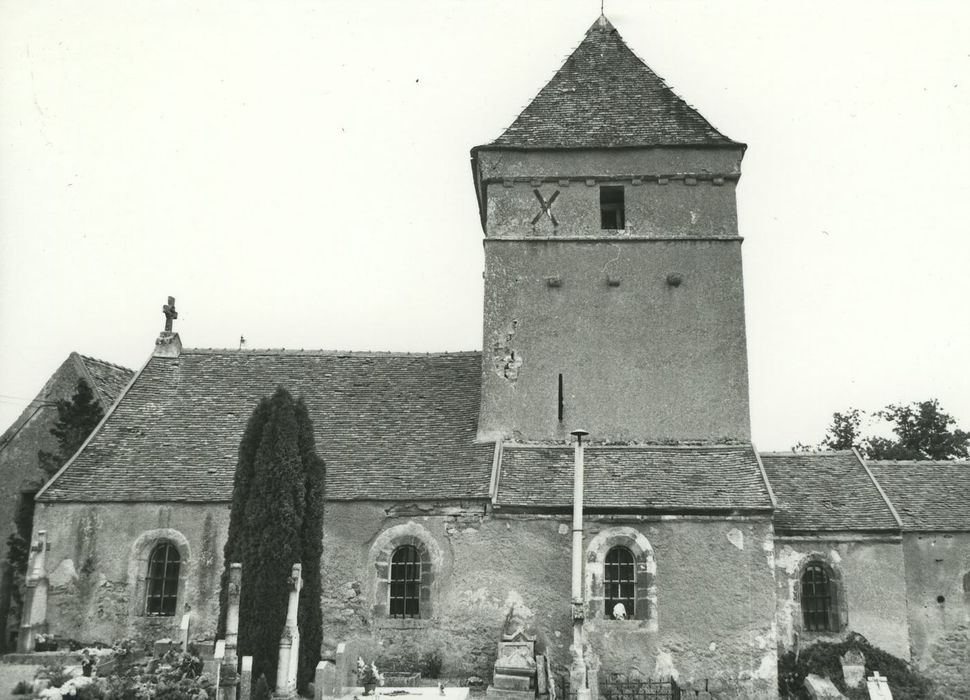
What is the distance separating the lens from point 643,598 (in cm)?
1858

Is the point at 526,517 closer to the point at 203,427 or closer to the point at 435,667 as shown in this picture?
the point at 435,667

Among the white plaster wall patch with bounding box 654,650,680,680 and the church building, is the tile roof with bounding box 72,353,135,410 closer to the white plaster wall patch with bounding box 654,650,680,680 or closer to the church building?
the church building

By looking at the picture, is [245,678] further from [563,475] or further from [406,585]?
[563,475]

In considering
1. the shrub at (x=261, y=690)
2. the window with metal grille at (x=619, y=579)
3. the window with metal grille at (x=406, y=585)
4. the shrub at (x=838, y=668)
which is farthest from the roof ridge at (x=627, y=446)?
the shrub at (x=261, y=690)

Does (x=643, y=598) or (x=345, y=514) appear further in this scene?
(x=345, y=514)

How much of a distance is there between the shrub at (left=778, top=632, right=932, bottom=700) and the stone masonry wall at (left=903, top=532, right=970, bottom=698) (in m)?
1.10

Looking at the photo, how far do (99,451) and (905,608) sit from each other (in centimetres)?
1869

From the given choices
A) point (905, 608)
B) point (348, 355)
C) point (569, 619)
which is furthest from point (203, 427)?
point (905, 608)

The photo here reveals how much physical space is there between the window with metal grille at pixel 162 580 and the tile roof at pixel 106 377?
5505 mm

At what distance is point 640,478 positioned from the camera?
781 inches

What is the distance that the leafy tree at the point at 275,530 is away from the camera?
16.6 metres

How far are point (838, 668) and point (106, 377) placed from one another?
1988 cm

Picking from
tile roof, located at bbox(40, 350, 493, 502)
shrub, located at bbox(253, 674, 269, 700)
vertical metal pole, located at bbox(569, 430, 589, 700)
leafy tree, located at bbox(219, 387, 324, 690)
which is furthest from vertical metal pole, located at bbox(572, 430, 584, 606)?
shrub, located at bbox(253, 674, 269, 700)

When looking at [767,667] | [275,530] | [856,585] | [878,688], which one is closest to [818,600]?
[856,585]
